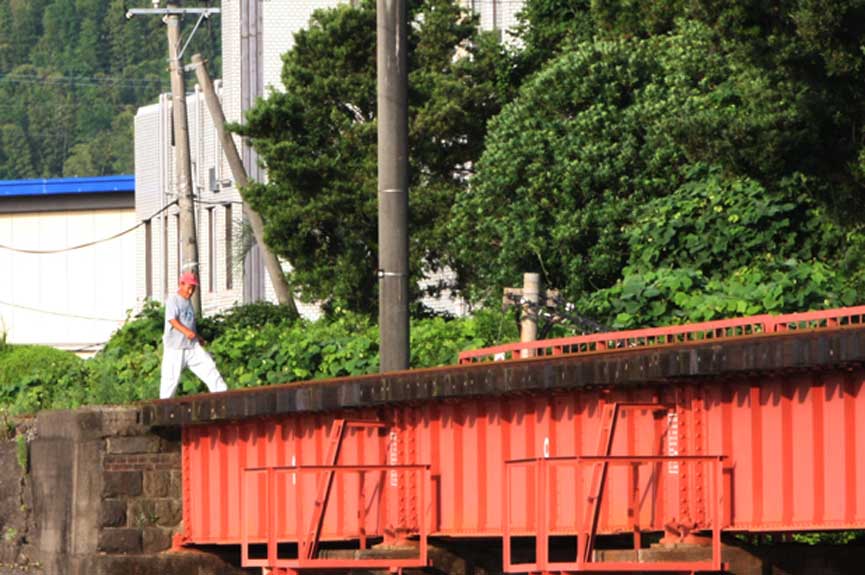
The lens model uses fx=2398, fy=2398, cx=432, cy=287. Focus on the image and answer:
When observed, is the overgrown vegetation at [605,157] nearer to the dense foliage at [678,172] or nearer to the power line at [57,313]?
the dense foliage at [678,172]

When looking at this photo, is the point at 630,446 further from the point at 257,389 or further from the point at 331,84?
the point at 331,84

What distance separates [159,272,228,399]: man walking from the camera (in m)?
26.0

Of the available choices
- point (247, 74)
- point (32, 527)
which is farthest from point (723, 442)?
point (247, 74)

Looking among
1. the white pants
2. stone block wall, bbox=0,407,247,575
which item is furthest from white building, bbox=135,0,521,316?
the white pants

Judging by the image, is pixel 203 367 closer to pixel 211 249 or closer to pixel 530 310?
pixel 530 310

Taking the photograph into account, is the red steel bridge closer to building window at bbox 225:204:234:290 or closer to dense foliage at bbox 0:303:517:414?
dense foliage at bbox 0:303:517:414

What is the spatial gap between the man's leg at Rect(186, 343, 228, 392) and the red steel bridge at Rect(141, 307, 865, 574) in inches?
39.2

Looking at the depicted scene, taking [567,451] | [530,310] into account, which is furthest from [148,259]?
[567,451]

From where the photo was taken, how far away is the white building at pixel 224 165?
59656mm

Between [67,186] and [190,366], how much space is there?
64872mm

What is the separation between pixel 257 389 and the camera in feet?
78.2

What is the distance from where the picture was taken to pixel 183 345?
26.3 metres

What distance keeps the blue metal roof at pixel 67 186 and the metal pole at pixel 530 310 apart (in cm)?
6021

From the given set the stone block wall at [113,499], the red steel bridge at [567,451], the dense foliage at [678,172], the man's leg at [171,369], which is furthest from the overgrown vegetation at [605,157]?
the stone block wall at [113,499]
